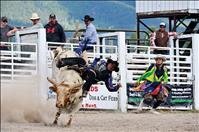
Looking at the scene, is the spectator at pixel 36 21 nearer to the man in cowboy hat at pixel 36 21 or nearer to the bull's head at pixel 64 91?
the man in cowboy hat at pixel 36 21

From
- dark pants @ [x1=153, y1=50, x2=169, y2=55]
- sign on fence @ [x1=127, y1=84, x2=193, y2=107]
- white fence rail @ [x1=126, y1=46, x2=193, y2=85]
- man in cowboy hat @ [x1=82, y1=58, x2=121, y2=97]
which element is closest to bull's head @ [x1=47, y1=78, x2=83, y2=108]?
man in cowboy hat @ [x1=82, y1=58, x2=121, y2=97]

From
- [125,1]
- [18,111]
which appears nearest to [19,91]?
[18,111]

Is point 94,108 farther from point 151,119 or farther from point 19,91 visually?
point 19,91

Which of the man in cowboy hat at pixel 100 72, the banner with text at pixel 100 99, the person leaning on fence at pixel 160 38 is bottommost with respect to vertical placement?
the banner with text at pixel 100 99

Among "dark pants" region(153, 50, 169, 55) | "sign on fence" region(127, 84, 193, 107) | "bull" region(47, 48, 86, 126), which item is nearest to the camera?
"bull" region(47, 48, 86, 126)

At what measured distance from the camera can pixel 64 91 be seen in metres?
16.5

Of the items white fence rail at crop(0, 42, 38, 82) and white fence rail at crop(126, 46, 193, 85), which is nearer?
white fence rail at crop(0, 42, 38, 82)

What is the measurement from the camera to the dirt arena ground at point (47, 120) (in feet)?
53.4

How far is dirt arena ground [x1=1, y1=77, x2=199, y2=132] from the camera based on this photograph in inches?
641

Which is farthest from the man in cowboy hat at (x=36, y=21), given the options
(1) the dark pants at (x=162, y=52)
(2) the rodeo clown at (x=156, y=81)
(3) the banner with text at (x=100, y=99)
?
(1) the dark pants at (x=162, y=52)

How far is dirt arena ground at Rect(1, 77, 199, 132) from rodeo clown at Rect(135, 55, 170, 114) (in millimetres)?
2454

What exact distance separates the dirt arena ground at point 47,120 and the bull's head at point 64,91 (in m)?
0.48

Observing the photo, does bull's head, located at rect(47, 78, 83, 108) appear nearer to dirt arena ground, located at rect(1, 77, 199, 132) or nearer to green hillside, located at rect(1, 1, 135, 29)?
dirt arena ground, located at rect(1, 77, 199, 132)

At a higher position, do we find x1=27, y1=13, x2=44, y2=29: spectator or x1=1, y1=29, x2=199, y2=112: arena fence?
x1=27, y1=13, x2=44, y2=29: spectator
